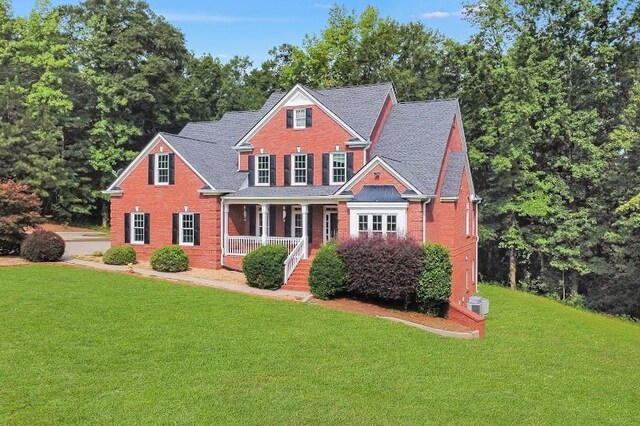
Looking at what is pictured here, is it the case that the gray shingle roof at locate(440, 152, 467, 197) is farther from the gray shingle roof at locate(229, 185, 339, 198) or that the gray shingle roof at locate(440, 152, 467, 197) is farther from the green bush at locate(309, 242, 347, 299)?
the green bush at locate(309, 242, 347, 299)

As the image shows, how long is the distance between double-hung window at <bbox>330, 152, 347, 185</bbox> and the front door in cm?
134

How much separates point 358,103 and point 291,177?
5.17m

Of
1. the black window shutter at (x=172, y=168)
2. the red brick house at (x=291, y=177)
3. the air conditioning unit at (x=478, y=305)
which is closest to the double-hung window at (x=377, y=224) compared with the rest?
the red brick house at (x=291, y=177)

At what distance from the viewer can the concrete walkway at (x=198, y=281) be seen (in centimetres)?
1997

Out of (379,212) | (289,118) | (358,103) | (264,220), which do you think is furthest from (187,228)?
(358,103)

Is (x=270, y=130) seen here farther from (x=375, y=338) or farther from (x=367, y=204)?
(x=375, y=338)

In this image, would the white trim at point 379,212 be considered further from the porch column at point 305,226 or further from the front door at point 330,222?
the front door at point 330,222

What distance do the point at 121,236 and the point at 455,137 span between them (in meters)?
17.4

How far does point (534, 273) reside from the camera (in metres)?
39.8

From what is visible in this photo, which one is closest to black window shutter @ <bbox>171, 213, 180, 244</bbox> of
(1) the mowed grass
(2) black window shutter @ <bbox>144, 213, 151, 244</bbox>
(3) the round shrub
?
(2) black window shutter @ <bbox>144, 213, 151, 244</bbox>

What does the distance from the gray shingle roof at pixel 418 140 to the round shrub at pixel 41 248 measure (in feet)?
49.1

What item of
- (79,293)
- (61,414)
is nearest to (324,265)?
(79,293)

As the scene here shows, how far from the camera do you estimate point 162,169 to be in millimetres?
26578

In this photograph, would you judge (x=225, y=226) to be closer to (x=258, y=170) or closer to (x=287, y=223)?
(x=287, y=223)
